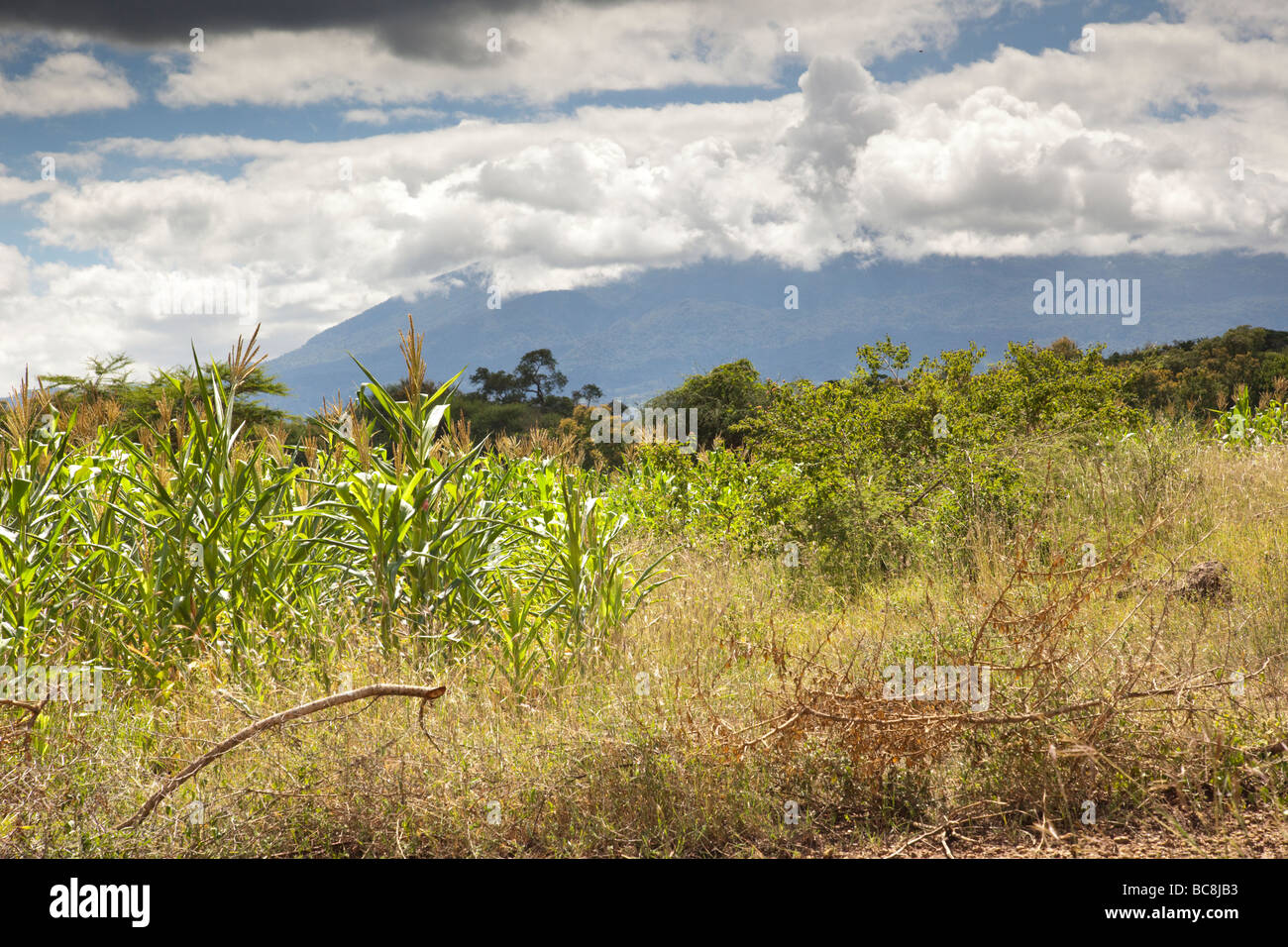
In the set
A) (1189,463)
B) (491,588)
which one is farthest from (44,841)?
(1189,463)

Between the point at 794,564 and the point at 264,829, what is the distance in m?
5.60

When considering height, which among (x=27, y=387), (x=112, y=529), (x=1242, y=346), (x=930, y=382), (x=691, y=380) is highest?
(x=1242, y=346)

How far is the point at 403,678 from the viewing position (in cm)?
379

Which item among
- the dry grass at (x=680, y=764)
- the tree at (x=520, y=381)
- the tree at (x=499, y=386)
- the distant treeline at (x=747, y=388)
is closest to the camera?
the dry grass at (x=680, y=764)

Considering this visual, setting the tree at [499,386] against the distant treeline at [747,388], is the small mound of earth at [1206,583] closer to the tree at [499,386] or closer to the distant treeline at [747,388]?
the distant treeline at [747,388]

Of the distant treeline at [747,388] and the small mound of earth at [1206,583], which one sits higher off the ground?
the distant treeline at [747,388]

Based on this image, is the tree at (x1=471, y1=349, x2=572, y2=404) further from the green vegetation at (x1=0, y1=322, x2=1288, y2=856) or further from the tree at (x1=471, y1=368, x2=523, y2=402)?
the green vegetation at (x1=0, y1=322, x2=1288, y2=856)

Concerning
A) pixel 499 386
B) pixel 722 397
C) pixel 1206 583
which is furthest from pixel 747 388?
pixel 499 386

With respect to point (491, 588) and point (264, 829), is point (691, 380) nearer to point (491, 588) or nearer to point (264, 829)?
point (491, 588)

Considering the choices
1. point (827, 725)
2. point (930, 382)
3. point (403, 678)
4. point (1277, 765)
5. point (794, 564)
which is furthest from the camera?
point (930, 382)

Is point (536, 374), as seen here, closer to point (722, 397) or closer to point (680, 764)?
point (722, 397)

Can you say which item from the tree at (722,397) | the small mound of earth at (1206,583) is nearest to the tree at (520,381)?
the tree at (722,397)

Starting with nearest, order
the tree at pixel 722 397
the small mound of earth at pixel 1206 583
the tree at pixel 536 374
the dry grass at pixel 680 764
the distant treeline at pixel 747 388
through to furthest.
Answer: the dry grass at pixel 680 764 < the small mound of earth at pixel 1206 583 < the distant treeline at pixel 747 388 < the tree at pixel 722 397 < the tree at pixel 536 374

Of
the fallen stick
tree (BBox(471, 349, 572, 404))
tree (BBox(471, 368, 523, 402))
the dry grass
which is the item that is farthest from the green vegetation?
tree (BBox(471, 368, 523, 402))
